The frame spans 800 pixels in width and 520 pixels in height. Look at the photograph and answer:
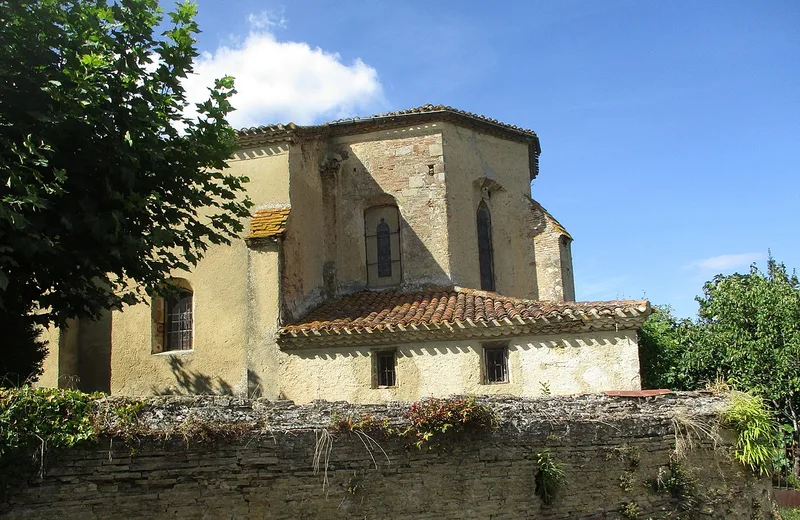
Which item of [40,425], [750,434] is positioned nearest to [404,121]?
[750,434]

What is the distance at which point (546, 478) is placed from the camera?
10.5 meters

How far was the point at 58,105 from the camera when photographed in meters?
10.4

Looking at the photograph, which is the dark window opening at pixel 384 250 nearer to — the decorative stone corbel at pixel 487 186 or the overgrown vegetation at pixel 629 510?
the decorative stone corbel at pixel 487 186

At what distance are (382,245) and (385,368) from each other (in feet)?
15.3

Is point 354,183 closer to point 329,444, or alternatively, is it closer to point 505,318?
point 505,318

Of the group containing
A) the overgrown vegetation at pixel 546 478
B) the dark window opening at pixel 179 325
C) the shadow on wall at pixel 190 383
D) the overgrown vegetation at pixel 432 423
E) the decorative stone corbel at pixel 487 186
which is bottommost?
the overgrown vegetation at pixel 546 478

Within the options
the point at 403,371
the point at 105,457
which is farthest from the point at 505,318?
the point at 105,457

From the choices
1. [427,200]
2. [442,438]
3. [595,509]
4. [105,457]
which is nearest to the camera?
[105,457]

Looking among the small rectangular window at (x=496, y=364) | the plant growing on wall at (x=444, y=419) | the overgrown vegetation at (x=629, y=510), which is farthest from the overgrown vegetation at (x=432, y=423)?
the small rectangular window at (x=496, y=364)

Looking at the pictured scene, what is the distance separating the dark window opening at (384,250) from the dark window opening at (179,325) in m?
5.13

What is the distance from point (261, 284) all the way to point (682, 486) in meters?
9.89

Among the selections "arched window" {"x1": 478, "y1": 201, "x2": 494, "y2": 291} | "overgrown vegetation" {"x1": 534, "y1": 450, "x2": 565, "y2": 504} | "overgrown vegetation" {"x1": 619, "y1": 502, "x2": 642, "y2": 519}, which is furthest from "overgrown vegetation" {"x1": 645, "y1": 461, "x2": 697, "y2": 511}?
"arched window" {"x1": 478, "y1": 201, "x2": 494, "y2": 291}

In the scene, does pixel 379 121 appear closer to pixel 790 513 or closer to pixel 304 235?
pixel 304 235

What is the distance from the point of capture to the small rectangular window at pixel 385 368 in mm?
16516
